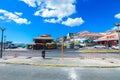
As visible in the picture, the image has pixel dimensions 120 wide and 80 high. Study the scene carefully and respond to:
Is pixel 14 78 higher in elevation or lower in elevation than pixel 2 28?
lower

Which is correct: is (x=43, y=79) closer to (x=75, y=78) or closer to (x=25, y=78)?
(x=25, y=78)

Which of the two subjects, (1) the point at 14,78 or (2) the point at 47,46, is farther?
(2) the point at 47,46

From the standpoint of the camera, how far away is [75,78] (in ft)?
43.1

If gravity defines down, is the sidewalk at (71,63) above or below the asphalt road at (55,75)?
above

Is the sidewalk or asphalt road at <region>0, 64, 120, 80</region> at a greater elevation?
the sidewalk

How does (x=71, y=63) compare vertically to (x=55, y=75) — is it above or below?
above

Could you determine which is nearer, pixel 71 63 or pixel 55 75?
pixel 55 75

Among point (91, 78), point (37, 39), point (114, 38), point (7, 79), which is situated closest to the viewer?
point (7, 79)

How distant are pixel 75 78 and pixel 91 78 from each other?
0.94m

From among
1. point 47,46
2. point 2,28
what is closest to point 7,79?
point 2,28

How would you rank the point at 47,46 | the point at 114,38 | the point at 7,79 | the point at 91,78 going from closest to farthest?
the point at 7,79 → the point at 91,78 → the point at 47,46 → the point at 114,38

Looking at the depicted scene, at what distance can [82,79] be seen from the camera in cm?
1280

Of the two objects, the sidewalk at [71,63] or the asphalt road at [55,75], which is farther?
the sidewalk at [71,63]

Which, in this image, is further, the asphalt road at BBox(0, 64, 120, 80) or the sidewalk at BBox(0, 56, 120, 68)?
the sidewalk at BBox(0, 56, 120, 68)
